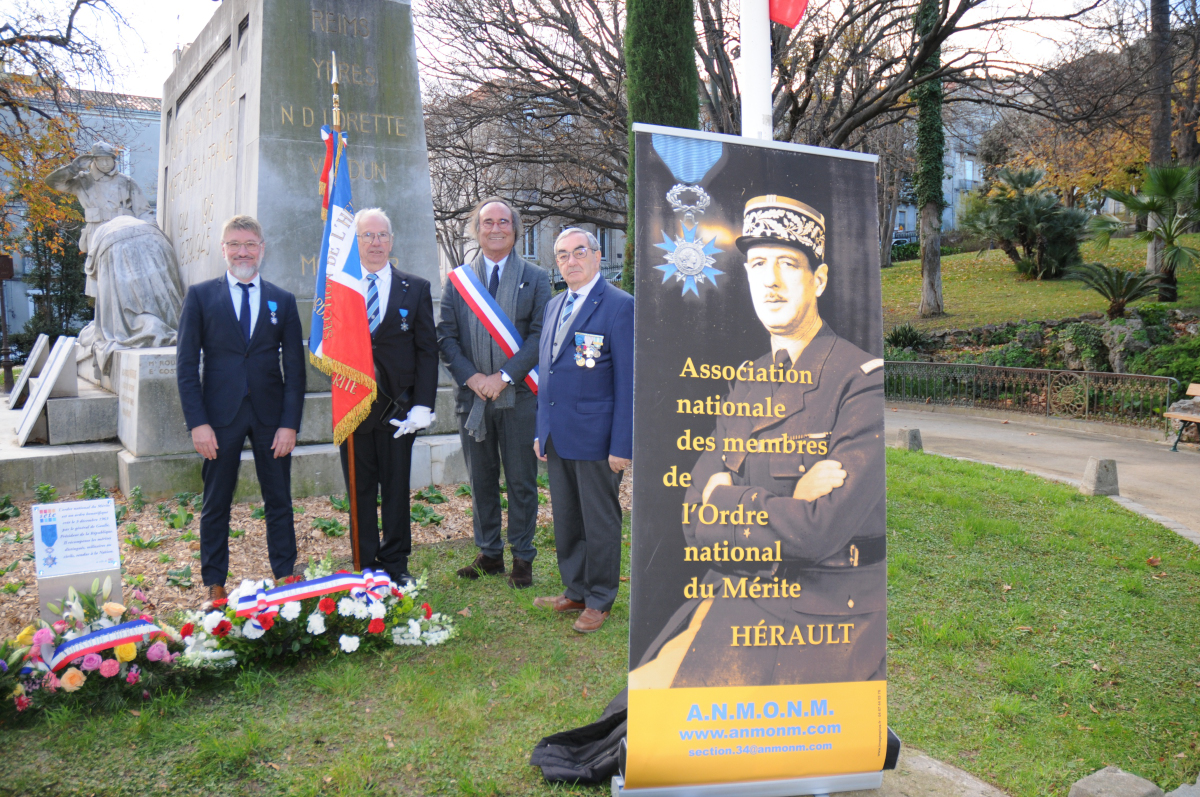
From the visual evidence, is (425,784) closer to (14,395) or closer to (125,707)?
(125,707)

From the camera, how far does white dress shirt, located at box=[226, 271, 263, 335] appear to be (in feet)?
13.7

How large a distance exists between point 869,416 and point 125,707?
9.96 ft

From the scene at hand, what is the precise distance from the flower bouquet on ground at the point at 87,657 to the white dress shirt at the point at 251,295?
1.56 meters

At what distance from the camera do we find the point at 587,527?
13.2 ft

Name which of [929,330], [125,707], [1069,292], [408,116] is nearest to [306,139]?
[408,116]

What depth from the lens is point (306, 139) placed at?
21.0ft

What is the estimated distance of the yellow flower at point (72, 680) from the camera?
3.00 metres

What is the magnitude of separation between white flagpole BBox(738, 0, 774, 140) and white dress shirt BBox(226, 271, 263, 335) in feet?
9.21

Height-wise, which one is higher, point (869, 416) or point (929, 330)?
point (929, 330)

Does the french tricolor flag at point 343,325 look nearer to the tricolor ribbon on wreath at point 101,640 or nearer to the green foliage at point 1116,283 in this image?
the tricolor ribbon on wreath at point 101,640

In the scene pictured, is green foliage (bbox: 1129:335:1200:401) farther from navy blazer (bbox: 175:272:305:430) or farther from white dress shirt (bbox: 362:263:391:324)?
navy blazer (bbox: 175:272:305:430)

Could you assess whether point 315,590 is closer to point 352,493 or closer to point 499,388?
point 352,493

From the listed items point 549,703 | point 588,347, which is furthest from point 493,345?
point 549,703

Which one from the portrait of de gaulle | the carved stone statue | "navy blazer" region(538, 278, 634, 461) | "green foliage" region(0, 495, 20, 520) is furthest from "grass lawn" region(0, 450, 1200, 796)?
the carved stone statue
